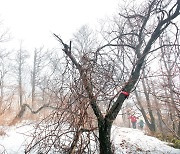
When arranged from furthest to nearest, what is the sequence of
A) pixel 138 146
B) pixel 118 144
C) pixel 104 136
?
pixel 138 146 < pixel 118 144 < pixel 104 136

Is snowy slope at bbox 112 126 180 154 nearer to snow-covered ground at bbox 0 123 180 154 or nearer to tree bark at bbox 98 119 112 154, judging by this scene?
snow-covered ground at bbox 0 123 180 154

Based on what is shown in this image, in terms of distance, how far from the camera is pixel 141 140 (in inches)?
374

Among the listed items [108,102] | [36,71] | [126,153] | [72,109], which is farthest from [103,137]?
[36,71]

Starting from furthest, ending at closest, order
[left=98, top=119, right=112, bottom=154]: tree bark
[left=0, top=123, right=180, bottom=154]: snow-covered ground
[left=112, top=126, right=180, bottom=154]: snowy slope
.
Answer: [left=112, top=126, right=180, bottom=154]: snowy slope → [left=0, top=123, right=180, bottom=154]: snow-covered ground → [left=98, top=119, right=112, bottom=154]: tree bark

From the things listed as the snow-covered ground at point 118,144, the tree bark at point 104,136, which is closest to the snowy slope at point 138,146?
the snow-covered ground at point 118,144

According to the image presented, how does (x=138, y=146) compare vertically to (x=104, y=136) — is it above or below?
below

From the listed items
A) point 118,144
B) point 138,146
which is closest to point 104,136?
point 118,144

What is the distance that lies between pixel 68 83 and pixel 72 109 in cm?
54

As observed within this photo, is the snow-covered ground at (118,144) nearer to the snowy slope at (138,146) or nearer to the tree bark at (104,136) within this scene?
the snowy slope at (138,146)

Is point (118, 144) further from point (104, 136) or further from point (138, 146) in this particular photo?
point (104, 136)

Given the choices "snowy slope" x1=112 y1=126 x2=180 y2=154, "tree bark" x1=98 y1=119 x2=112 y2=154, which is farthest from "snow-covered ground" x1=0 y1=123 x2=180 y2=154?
"tree bark" x1=98 y1=119 x2=112 y2=154

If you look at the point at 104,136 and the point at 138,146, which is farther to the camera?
the point at 138,146

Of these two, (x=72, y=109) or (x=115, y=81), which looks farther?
(x=115, y=81)

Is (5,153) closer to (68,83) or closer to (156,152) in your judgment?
(68,83)
